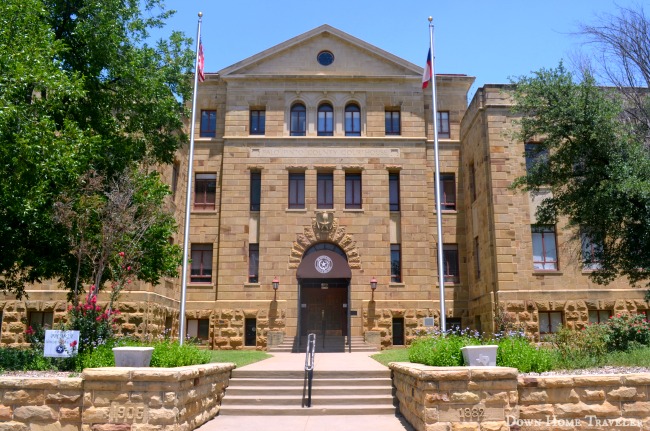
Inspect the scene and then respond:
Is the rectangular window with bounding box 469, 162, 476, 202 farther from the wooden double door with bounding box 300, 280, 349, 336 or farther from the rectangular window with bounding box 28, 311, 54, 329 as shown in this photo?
the rectangular window with bounding box 28, 311, 54, 329

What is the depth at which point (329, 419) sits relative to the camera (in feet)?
39.5

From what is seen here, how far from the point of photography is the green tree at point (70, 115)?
48.6 ft

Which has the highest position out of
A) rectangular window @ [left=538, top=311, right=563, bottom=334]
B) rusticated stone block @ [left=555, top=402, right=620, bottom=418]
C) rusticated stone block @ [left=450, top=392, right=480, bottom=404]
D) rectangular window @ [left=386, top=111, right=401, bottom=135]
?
rectangular window @ [left=386, top=111, right=401, bottom=135]

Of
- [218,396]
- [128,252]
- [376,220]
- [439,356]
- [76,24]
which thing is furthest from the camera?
[376,220]

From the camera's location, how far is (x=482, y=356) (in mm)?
10672

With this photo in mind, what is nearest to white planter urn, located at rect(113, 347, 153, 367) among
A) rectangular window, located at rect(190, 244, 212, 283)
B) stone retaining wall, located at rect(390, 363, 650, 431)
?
stone retaining wall, located at rect(390, 363, 650, 431)

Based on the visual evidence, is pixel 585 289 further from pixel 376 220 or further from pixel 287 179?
pixel 287 179

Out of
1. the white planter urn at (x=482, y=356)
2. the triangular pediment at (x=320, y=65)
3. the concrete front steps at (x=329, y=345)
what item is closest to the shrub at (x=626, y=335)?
the white planter urn at (x=482, y=356)

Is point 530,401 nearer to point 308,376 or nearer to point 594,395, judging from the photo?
point 594,395

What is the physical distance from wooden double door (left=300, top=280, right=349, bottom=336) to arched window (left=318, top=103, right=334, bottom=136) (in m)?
8.33

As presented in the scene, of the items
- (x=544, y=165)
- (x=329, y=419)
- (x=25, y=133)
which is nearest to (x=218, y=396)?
(x=329, y=419)

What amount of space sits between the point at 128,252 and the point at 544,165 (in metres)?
13.5

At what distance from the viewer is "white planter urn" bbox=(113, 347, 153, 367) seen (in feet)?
35.3

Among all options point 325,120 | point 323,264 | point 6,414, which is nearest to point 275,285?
point 323,264
